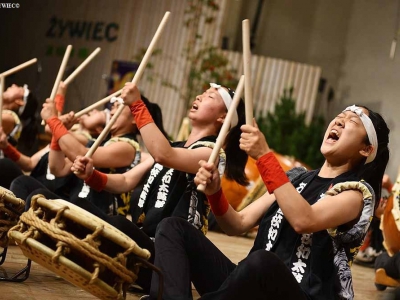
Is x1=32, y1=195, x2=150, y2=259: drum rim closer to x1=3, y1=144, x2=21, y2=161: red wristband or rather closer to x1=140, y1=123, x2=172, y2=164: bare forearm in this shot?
x1=140, y1=123, x2=172, y2=164: bare forearm

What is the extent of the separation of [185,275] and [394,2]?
21.6 ft

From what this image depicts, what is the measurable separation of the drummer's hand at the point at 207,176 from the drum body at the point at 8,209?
672mm

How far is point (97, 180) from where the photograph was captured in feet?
9.95

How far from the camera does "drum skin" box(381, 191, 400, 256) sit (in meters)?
4.08

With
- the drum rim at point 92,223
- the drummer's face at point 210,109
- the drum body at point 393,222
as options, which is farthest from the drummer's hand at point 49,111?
the drum body at point 393,222

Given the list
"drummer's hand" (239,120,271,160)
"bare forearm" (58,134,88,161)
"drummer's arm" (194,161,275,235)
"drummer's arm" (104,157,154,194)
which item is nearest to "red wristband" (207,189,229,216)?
"drummer's arm" (194,161,275,235)

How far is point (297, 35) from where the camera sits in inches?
348

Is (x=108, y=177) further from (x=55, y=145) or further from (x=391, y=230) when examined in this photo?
(x=391, y=230)

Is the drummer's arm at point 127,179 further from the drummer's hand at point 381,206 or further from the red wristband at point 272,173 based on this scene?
the drummer's hand at point 381,206

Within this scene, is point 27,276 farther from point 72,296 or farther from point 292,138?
point 292,138

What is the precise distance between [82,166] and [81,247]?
0.98 metres

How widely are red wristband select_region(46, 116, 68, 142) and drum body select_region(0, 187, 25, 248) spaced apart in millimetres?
634

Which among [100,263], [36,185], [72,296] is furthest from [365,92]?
[100,263]

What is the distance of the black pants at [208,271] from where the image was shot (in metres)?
2.02
